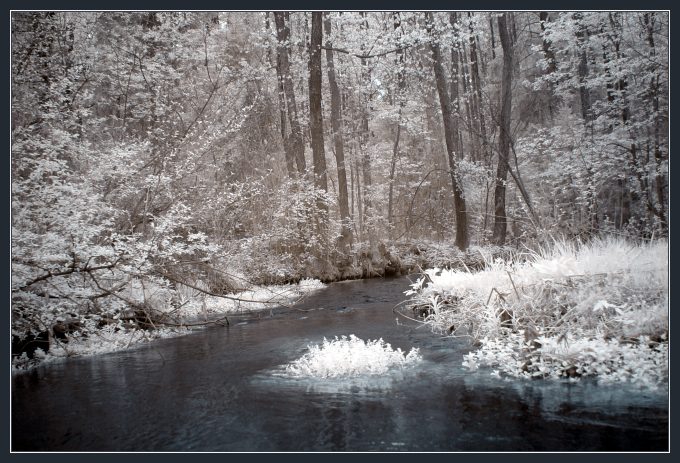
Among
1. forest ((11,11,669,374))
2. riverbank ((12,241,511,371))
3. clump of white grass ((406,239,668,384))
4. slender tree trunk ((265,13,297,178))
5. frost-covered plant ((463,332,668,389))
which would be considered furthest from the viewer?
slender tree trunk ((265,13,297,178))

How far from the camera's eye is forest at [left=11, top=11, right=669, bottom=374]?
15.7 feet

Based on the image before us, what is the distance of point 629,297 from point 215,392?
327 centimetres

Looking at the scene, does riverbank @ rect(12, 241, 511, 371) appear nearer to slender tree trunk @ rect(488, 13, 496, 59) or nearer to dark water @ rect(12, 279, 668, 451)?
dark water @ rect(12, 279, 668, 451)

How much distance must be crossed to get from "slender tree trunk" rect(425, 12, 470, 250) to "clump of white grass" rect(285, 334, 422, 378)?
4.99 metres

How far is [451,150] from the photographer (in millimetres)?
9961

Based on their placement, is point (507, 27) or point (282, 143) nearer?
point (507, 27)

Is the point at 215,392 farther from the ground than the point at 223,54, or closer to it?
closer to it

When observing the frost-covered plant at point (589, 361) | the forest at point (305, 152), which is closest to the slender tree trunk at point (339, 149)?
the forest at point (305, 152)

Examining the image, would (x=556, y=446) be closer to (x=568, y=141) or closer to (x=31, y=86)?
(x=568, y=141)

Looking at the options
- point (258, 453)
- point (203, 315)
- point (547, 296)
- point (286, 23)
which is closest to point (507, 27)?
point (286, 23)

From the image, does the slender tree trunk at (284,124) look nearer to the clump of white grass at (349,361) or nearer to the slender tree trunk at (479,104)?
the slender tree trunk at (479,104)

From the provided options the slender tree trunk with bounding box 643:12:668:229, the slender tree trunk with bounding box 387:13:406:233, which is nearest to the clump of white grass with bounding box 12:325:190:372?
the slender tree trunk with bounding box 387:13:406:233

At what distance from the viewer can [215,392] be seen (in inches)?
148

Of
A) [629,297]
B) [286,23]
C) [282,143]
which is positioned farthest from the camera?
[282,143]
